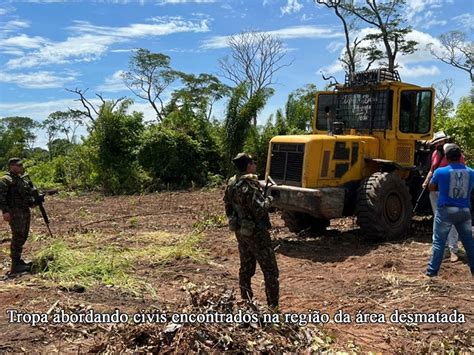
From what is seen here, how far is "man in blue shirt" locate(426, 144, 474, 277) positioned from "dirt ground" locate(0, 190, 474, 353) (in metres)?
0.36

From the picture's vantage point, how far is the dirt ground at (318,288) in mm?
4441

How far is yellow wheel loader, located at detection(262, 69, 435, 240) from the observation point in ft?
26.0

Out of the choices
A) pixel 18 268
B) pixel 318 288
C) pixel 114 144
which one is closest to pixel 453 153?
pixel 318 288

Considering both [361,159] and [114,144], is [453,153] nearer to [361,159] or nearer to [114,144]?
[361,159]

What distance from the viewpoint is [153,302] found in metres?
5.61

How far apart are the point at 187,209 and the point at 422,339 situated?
9801mm

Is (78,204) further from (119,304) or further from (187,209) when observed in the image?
(119,304)

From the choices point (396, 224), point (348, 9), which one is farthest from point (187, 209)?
point (348, 9)

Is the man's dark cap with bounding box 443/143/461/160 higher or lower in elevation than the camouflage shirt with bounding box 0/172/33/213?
higher

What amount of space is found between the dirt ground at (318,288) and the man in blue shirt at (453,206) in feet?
1.19

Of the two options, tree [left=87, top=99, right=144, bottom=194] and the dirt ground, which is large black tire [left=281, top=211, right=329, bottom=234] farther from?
tree [left=87, top=99, right=144, bottom=194]

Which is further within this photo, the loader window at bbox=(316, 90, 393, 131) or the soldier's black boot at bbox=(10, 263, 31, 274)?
the loader window at bbox=(316, 90, 393, 131)

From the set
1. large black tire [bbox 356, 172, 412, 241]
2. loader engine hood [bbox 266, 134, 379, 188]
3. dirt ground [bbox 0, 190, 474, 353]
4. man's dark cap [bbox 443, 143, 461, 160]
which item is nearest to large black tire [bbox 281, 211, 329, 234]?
dirt ground [bbox 0, 190, 474, 353]

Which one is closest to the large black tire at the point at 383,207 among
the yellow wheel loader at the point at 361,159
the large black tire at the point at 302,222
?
the yellow wheel loader at the point at 361,159
